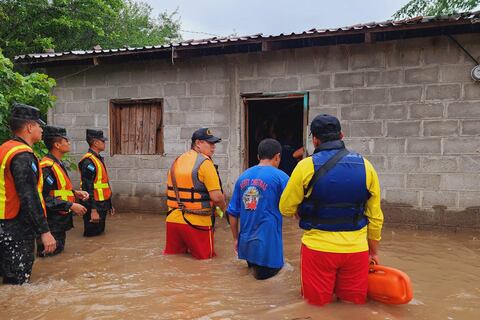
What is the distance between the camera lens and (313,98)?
272 inches

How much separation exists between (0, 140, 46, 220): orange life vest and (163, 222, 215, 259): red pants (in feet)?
5.18

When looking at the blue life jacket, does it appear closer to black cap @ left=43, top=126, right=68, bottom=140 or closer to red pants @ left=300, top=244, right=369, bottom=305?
red pants @ left=300, top=244, right=369, bottom=305

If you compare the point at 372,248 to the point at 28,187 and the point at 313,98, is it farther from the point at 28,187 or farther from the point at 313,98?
the point at 313,98

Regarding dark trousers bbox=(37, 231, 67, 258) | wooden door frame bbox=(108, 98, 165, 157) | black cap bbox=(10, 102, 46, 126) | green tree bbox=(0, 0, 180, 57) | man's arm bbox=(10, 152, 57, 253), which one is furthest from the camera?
green tree bbox=(0, 0, 180, 57)

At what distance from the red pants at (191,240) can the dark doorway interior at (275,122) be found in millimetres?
4929

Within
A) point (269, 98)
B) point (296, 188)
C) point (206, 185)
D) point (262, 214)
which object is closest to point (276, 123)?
point (269, 98)

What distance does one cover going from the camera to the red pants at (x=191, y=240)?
4.71 meters

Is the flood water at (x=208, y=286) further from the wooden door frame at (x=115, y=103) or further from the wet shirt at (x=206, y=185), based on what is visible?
the wooden door frame at (x=115, y=103)

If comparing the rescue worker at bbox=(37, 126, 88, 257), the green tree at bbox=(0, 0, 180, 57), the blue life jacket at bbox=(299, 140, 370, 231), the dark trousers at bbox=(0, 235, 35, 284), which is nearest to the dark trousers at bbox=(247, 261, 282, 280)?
the blue life jacket at bbox=(299, 140, 370, 231)

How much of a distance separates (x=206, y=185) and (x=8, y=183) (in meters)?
1.96

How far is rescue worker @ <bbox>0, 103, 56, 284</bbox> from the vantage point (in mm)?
3695

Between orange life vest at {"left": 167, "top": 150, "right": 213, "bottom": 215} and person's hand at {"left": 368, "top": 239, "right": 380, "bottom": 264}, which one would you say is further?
orange life vest at {"left": 167, "top": 150, "right": 213, "bottom": 215}

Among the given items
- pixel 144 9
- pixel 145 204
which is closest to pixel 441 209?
pixel 145 204

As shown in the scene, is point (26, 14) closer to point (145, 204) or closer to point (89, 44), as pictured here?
point (89, 44)
